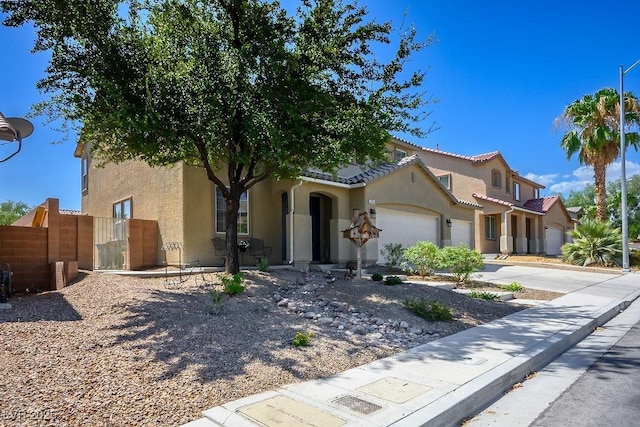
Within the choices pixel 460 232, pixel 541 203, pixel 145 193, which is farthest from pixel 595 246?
pixel 145 193

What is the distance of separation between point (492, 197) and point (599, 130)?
7.54 m

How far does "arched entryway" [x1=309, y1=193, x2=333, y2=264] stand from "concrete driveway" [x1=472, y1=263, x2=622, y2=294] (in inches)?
234

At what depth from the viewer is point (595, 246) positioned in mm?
22469

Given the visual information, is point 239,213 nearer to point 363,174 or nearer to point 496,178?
point 363,174

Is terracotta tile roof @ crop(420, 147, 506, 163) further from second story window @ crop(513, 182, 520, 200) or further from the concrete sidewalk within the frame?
the concrete sidewalk

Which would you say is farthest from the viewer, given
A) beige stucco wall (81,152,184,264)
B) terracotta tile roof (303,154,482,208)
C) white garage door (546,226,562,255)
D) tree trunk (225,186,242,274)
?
white garage door (546,226,562,255)

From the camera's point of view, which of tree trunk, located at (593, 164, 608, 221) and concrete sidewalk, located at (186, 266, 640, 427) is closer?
concrete sidewalk, located at (186, 266, 640, 427)

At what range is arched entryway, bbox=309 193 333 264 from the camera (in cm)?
1783

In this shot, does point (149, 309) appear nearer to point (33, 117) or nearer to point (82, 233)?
point (82, 233)

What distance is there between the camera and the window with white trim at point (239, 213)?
14664mm

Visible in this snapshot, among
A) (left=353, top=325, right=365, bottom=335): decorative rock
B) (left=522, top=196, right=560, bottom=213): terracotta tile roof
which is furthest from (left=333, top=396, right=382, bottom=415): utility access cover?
(left=522, top=196, right=560, bottom=213): terracotta tile roof

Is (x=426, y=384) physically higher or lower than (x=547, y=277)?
higher

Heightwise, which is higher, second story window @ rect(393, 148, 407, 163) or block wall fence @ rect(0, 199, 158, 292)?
second story window @ rect(393, 148, 407, 163)

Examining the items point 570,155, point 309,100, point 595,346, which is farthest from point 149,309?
point 570,155
